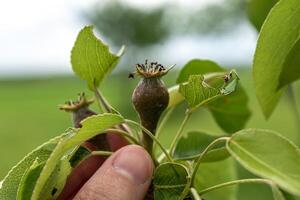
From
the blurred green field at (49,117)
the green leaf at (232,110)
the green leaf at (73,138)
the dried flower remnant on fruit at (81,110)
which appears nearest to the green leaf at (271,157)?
the green leaf at (73,138)

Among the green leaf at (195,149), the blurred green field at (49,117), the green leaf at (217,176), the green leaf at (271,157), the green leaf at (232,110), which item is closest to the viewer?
the green leaf at (271,157)

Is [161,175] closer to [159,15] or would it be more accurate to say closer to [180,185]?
[180,185]

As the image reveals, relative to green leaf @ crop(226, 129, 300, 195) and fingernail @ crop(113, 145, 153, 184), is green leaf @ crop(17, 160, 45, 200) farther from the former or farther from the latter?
green leaf @ crop(226, 129, 300, 195)

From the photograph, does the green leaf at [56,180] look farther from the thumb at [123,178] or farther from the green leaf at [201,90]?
the green leaf at [201,90]

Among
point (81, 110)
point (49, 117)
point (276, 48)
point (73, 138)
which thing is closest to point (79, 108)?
point (81, 110)

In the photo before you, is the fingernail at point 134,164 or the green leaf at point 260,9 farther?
the green leaf at point 260,9

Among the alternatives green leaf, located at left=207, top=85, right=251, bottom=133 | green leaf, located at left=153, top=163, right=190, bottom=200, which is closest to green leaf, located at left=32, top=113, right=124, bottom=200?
green leaf, located at left=153, top=163, right=190, bottom=200

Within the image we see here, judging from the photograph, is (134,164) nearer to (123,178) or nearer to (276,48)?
(123,178)

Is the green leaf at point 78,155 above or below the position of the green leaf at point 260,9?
below
